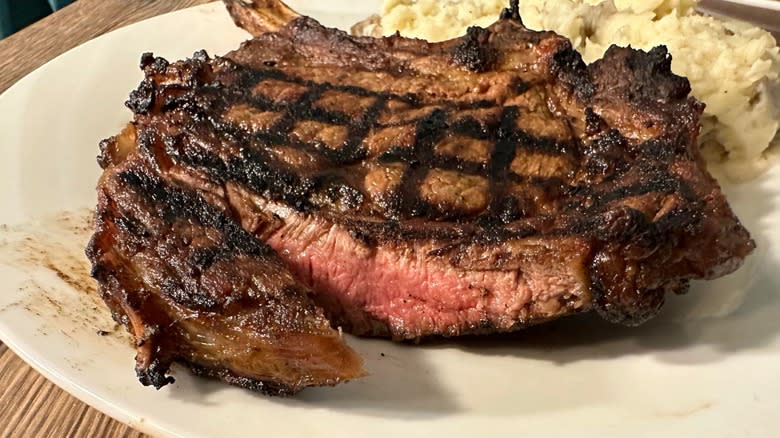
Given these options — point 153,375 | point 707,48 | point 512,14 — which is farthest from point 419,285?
point 707,48

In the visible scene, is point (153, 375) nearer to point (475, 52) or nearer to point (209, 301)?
point (209, 301)

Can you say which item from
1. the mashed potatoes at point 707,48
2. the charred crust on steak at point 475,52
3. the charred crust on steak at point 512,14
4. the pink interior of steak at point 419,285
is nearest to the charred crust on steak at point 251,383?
the pink interior of steak at point 419,285

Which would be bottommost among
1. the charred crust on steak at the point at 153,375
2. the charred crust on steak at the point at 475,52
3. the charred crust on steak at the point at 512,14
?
the charred crust on steak at the point at 153,375

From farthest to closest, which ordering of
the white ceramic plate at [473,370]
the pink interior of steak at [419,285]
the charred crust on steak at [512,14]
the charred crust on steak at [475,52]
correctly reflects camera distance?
1. the charred crust on steak at [512,14]
2. the charred crust on steak at [475,52]
3. the pink interior of steak at [419,285]
4. the white ceramic plate at [473,370]

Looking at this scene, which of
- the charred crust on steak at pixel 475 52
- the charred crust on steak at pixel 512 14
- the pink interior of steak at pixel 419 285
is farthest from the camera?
the charred crust on steak at pixel 512 14

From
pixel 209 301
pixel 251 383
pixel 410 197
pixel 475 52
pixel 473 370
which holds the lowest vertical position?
pixel 473 370

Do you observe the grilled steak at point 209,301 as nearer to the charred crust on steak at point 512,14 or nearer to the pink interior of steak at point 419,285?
the pink interior of steak at point 419,285
